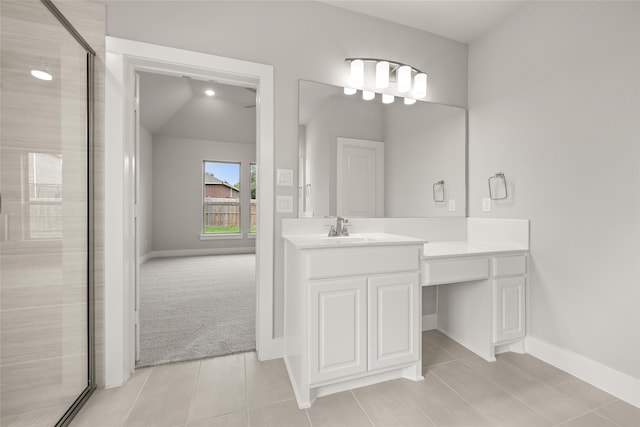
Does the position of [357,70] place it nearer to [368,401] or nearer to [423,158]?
[423,158]

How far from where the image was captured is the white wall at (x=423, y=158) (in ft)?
7.72

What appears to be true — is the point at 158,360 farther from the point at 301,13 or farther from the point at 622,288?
the point at 622,288

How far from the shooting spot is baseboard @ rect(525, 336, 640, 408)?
5.04 feet

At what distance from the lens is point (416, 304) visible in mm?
1721

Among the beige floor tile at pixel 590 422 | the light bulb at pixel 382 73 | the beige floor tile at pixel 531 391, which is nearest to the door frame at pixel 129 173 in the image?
the light bulb at pixel 382 73

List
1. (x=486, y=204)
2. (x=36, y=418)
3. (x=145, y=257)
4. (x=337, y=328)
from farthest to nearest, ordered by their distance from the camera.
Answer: (x=145, y=257)
(x=486, y=204)
(x=337, y=328)
(x=36, y=418)

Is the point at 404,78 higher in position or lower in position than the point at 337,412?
higher

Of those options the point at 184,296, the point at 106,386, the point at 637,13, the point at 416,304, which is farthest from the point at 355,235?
the point at 184,296

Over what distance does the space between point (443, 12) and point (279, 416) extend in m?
2.91

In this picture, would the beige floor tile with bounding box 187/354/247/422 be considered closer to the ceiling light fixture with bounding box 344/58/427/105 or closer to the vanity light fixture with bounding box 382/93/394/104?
the ceiling light fixture with bounding box 344/58/427/105

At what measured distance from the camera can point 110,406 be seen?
4.90ft

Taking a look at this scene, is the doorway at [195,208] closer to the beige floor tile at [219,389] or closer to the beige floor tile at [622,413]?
the beige floor tile at [219,389]

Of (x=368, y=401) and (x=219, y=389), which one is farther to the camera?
(x=219, y=389)

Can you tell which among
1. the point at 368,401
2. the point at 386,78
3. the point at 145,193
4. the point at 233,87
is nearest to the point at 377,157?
the point at 386,78
